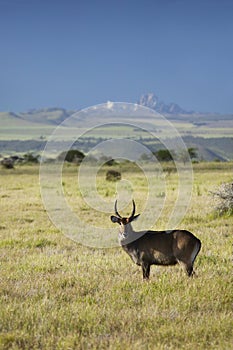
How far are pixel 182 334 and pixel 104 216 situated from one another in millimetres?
11235

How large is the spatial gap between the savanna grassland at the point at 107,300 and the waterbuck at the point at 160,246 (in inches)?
11.1

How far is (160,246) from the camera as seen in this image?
295 inches

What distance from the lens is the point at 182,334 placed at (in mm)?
5312

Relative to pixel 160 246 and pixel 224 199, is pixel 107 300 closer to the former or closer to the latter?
pixel 160 246

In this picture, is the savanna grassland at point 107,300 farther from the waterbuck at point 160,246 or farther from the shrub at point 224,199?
the shrub at point 224,199

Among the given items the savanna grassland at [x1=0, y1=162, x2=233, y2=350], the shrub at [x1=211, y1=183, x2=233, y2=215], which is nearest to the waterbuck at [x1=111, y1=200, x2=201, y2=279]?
the savanna grassland at [x1=0, y1=162, x2=233, y2=350]

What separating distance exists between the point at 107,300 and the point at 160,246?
4.55ft

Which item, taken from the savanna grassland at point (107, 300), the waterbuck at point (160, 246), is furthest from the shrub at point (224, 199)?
the waterbuck at point (160, 246)

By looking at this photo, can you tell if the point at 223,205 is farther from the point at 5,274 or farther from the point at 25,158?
the point at 25,158

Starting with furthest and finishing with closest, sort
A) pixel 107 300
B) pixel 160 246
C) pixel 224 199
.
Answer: pixel 224 199, pixel 160 246, pixel 107 300

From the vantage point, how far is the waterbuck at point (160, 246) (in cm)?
731

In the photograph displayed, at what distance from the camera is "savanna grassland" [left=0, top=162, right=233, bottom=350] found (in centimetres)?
521

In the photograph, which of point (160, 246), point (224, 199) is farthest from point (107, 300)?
point (224, 199)

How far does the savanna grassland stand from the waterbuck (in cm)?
28
